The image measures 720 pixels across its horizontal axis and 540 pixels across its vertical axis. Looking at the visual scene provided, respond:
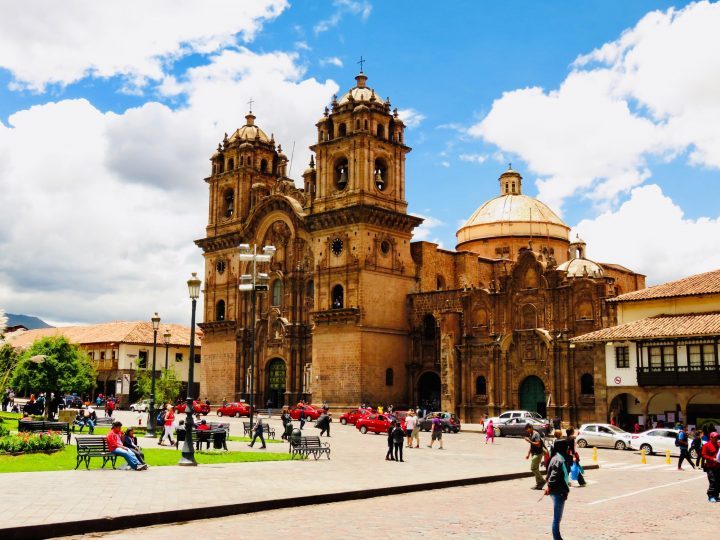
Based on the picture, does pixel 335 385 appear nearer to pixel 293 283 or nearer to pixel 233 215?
pixel 293 283

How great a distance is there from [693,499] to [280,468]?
1044 centimetres

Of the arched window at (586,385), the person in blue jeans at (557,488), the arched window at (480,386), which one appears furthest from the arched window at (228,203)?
the person in blue jeans at (557,488)

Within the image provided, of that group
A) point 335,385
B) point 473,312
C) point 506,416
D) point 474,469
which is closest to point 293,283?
point 335,385

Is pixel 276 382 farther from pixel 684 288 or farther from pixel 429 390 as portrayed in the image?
pixel 684 288

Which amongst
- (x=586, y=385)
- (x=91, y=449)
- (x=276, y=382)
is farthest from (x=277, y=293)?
(x=91, y=449)

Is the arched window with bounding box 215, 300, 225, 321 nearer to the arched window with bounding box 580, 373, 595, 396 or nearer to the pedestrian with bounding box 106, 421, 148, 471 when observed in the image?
the arched window with bounding box 580, 373, 595, 396

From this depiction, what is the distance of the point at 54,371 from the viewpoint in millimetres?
62125

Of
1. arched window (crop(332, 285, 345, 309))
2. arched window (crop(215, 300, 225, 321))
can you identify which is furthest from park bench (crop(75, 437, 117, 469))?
arched window (crop(215, 300, 225, 321))

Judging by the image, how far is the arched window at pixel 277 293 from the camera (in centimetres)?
6788

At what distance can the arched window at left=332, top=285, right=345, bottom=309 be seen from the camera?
2423 inches

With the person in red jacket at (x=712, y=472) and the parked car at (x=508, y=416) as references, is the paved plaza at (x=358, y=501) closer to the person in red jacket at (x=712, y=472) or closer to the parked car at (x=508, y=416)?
the person in red jacket at (x=712, y=472)

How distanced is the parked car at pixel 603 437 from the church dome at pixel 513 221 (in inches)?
1385

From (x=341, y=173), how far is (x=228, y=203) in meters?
15.2

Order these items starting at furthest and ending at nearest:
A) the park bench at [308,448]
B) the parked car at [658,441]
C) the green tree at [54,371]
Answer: the green tree at [54,371], the parked car at [658,441], the park bench at [308,448]
